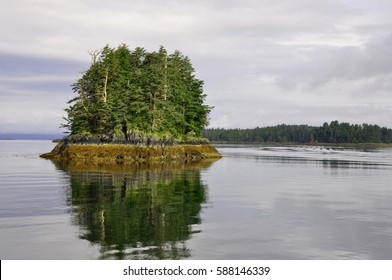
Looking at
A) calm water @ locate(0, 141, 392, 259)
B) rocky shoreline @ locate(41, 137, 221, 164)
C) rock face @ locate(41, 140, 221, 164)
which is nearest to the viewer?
calm water @ locate(0, 141, 392, 259)

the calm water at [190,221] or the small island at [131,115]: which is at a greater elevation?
the small island at [131,115]

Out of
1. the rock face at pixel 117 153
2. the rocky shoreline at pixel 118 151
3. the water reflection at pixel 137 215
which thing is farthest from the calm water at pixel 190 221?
the rocky shoreline at pixel 118 151

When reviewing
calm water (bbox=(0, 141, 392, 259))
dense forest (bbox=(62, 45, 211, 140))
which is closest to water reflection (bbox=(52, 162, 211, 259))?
calm water (bbox=(0, 141, 392, 259))

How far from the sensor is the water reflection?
16.4 meters

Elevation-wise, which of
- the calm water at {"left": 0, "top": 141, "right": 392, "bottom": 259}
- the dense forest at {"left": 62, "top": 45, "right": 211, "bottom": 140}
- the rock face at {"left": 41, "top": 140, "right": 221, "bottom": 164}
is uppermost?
the dense forest at {"left": 62, "top": 45, "right": 211, "bottom": 140}

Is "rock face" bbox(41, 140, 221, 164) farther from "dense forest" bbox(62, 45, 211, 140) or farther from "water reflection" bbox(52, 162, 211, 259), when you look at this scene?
"water reflection" bbox(52, 162, 211, 259)

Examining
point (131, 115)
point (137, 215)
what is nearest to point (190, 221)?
point (137, 215)

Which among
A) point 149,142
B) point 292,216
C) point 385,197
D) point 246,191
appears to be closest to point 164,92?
point 149,142

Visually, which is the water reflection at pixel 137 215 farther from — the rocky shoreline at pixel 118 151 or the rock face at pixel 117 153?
the rocky shoreline at pixel 118 151

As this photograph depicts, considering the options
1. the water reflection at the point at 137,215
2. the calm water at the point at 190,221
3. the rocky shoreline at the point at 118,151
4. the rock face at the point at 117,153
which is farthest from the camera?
the rocky shoreline at the point at 118,151

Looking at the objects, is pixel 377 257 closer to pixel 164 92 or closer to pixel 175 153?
pixel 175 153

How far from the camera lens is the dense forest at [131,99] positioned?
81312mm

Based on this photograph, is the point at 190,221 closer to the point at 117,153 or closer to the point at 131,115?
the point at 117,153

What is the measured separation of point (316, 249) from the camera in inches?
666
